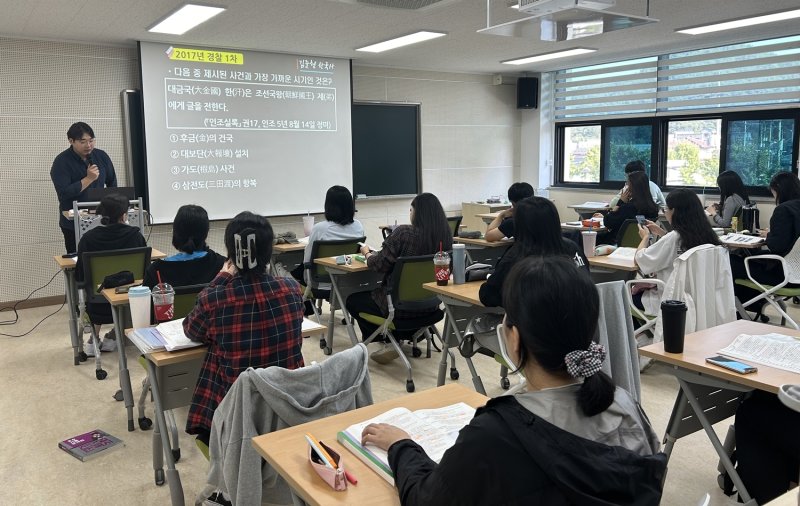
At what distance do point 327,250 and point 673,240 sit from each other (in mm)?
2424

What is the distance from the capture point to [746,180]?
744cm

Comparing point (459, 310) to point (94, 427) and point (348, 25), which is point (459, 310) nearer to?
point (94, 427)

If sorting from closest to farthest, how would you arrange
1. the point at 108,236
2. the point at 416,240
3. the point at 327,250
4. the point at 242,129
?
1. the point at 416,240
2. the point at 108,236
3. the point at 327,250
4. the point at 242,129

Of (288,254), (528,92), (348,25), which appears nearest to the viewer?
(288,254)

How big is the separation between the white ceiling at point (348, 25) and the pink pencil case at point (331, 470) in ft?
10.8

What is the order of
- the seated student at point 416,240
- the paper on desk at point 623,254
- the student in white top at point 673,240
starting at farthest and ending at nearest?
the paper on desk at point 623,254 < the seated student at point 416,240 < the student in white top at point 673,240

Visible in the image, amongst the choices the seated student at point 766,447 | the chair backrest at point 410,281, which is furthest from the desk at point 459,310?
the seated student at point 766,447

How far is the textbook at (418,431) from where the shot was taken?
1.48m

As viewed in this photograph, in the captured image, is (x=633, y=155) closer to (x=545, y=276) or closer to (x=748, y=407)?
(x=748, y=407)

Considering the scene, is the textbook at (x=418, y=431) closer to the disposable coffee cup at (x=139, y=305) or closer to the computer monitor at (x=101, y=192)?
the disposable coffee cup at (x=139, y=305)

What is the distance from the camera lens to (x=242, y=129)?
277 inches

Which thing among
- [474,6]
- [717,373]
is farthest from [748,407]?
[474,6]

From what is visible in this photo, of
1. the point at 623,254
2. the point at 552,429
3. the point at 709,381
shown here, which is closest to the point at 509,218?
the point at 623,254

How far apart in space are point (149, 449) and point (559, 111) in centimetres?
797
